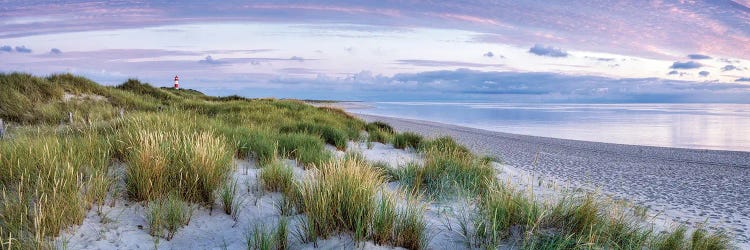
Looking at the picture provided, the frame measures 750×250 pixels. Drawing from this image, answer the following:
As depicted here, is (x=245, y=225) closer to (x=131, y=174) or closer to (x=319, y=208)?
(x=319, y=208)

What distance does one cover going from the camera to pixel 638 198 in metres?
9.29

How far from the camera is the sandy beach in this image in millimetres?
8008

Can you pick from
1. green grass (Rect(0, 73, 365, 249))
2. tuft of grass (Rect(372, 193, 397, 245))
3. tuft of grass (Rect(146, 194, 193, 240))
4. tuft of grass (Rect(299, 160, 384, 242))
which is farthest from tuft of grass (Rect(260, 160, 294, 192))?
tuft of grass (Rect(372, 193, 397, 245))

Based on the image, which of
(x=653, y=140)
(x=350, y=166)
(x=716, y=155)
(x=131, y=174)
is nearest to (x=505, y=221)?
(x=350, y=166)

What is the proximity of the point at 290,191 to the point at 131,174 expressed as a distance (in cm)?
172

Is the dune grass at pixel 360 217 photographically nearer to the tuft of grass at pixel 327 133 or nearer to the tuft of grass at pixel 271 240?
the tuft of grass at pixel 271 240

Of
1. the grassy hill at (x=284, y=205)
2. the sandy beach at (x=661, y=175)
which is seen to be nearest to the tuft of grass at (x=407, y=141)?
the sandy beach at (x=661, y=175)

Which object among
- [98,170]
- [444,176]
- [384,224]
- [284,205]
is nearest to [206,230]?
[284,205]

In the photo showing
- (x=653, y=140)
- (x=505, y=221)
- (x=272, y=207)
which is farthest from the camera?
(x=653, y=140)

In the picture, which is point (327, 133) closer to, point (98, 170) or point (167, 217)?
point (98, 170)

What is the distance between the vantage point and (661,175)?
12.7 metres

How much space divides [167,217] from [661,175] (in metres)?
12.8

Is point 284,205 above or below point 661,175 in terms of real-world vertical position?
above

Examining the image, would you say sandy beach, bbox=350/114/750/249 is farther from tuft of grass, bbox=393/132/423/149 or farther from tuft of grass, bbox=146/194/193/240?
tuft of grass, bbox=146/194/193/240
